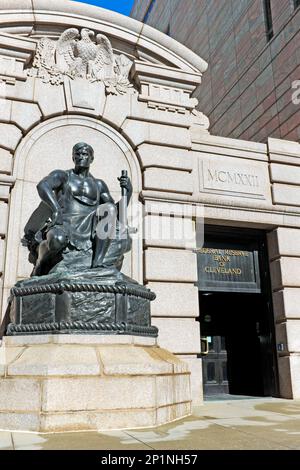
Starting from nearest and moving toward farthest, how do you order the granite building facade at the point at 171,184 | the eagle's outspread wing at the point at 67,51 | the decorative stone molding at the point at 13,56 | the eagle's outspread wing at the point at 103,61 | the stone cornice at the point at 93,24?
1. the granite building facade at the point at 171,184
2. the decorative stone molding at the point at 13,56
3. the stone cornice at the point at 93,24
4. the eagle's outspread wing at the point at 67,51
5. the eagle's outspread wing at the point at 103,61

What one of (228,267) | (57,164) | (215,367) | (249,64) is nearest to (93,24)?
(57,164)

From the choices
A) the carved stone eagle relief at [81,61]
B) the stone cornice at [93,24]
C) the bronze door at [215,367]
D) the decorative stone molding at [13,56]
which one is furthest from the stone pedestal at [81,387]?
the stone cornice at [93,24]

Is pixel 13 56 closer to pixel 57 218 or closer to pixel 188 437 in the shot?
pixel 57 218

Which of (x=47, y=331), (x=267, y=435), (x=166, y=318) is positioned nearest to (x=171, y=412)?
Answer: (x=267, y=435)

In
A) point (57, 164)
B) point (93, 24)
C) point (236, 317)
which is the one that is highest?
point (93, 24)

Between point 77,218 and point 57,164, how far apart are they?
2885mm

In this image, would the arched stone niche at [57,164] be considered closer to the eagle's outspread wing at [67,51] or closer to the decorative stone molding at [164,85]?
the eagle's outspread wing at [67,51]

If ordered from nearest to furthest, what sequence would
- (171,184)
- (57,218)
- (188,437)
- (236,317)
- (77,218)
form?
1. (188,437)
2. (57,218)
3. (77,218)
4. (171,184)
5. (236,317)

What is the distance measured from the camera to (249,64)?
738 inches

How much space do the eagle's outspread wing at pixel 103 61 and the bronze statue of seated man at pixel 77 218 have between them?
3756 mm

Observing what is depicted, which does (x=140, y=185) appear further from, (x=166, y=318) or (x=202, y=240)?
(x=166, y=318)

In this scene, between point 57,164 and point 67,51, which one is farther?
point 67,51

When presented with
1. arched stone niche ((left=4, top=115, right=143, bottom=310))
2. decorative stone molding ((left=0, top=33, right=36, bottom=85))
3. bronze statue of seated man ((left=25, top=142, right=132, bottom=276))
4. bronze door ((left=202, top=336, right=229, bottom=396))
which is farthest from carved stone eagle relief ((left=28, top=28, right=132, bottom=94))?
bronze door ((left=202, top=336, right=229, bottom=396))

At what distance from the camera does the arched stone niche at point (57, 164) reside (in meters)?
9.88
